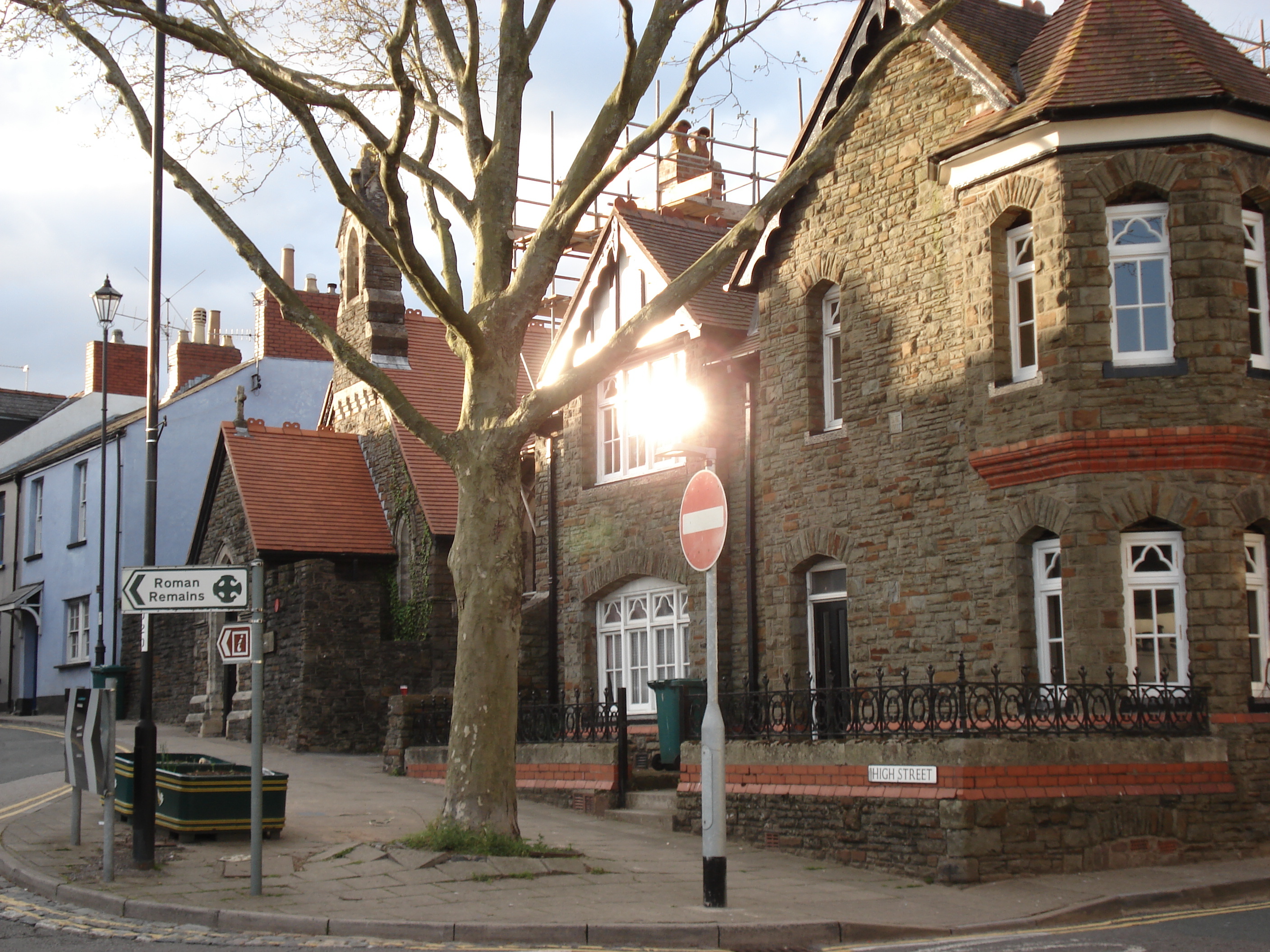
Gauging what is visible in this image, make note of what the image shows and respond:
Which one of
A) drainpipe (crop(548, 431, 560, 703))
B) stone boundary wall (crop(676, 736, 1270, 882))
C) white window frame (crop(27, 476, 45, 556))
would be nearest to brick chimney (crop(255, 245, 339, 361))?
white window frame (crop(27, 476, 45, 556))

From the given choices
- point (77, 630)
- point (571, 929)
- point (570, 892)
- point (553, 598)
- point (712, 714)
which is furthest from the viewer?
point (77, 630)

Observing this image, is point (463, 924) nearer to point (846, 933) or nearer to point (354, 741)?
point (846, 933)

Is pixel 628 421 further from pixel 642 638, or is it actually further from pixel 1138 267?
→ pixel 1138 267

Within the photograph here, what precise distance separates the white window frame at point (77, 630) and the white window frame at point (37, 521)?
8.85ft

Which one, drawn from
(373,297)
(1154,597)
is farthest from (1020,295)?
(373,297)

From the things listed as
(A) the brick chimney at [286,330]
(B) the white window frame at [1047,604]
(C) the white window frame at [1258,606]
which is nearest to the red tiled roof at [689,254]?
(B) the white window frame at [1047,604]

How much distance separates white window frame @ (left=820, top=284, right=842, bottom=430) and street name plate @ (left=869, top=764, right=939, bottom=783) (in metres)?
6.72

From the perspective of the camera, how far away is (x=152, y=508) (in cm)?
1370

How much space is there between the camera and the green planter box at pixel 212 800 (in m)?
13.7

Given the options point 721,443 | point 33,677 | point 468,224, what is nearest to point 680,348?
point 721,443

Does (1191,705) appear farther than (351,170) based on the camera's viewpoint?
No

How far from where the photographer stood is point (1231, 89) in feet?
50.1

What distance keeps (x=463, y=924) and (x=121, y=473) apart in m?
27.8

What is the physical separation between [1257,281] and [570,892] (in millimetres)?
10359
